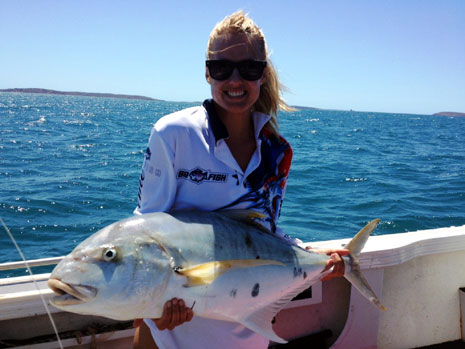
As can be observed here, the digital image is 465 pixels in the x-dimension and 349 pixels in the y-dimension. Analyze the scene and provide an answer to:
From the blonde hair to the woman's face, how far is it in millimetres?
25

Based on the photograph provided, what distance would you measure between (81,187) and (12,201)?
1.88 m

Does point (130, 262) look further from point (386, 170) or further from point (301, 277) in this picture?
point (386, 170)

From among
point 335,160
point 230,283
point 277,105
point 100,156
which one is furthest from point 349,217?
point 100,156

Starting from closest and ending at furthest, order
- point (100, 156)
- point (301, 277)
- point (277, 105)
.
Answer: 1. point (301, 277)
2. point (277, 105)
3. point (100, 156)

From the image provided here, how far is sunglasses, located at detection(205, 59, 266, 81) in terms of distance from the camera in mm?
1959

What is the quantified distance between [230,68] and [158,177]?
61 centimetres

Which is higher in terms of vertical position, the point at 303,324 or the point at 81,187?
the point at 303,324

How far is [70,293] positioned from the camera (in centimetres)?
146

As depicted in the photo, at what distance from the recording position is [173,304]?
159 centimetres

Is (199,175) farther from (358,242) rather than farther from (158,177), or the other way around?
(358,242)

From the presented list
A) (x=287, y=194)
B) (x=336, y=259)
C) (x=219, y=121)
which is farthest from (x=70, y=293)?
(x=287, y=194)

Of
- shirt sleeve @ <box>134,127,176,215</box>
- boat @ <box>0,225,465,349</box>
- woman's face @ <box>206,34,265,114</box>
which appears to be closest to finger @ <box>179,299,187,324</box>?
shirt sleeve @ <box>134,127,176,215</box>

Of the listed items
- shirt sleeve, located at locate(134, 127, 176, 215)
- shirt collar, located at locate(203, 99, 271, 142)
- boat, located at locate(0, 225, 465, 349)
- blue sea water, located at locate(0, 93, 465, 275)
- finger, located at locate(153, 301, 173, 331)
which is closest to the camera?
finger, located at locate(153, 301, 173, 331)

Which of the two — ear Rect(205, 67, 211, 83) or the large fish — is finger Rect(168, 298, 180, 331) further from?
ear Rect(205, 67, 211, 83)
